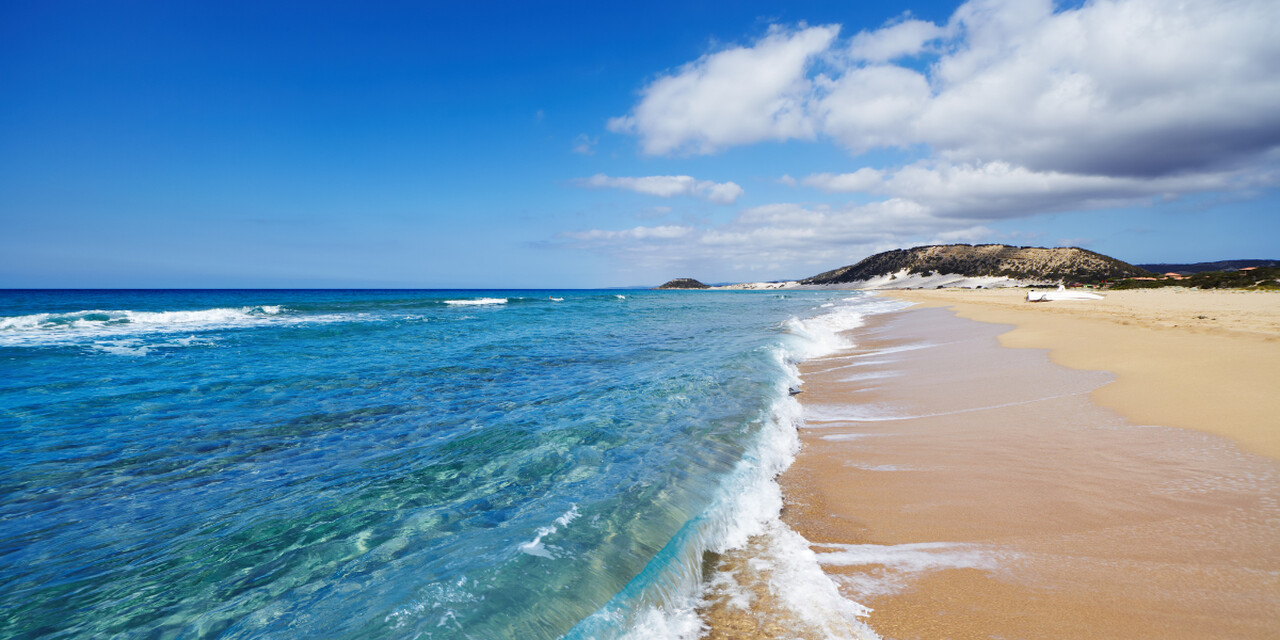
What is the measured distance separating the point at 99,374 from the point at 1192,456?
63.6ft

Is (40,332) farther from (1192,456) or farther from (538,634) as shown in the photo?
(1192,456)

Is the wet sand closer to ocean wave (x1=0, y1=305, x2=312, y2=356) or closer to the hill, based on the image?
ocean wave (x1=0, y1=305, x2=312, y2=356)

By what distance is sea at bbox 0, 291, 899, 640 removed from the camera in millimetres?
3143

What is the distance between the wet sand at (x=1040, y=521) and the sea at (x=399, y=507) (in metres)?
0.46

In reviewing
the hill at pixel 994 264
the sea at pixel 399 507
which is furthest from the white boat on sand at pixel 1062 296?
the hill at pixel 994 264

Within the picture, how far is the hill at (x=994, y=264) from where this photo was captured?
330 ft

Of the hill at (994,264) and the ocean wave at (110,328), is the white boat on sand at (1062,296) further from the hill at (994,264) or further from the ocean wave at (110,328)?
the hill at (994,264)

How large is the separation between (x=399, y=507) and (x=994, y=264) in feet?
481

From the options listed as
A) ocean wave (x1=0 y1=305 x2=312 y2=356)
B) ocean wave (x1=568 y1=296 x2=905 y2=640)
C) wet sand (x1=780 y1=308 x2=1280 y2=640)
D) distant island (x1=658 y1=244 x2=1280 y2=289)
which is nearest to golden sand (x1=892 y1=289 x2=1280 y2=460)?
wet sand (x1=780 y1=308 x2=1280 y2=640)

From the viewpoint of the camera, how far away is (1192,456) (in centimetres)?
468

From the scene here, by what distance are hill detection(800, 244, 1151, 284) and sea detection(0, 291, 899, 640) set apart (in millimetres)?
111811

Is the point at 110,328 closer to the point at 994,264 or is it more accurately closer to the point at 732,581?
the point at 732,581

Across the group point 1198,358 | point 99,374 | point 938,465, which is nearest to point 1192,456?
point 938,465

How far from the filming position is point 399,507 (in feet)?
15.0
